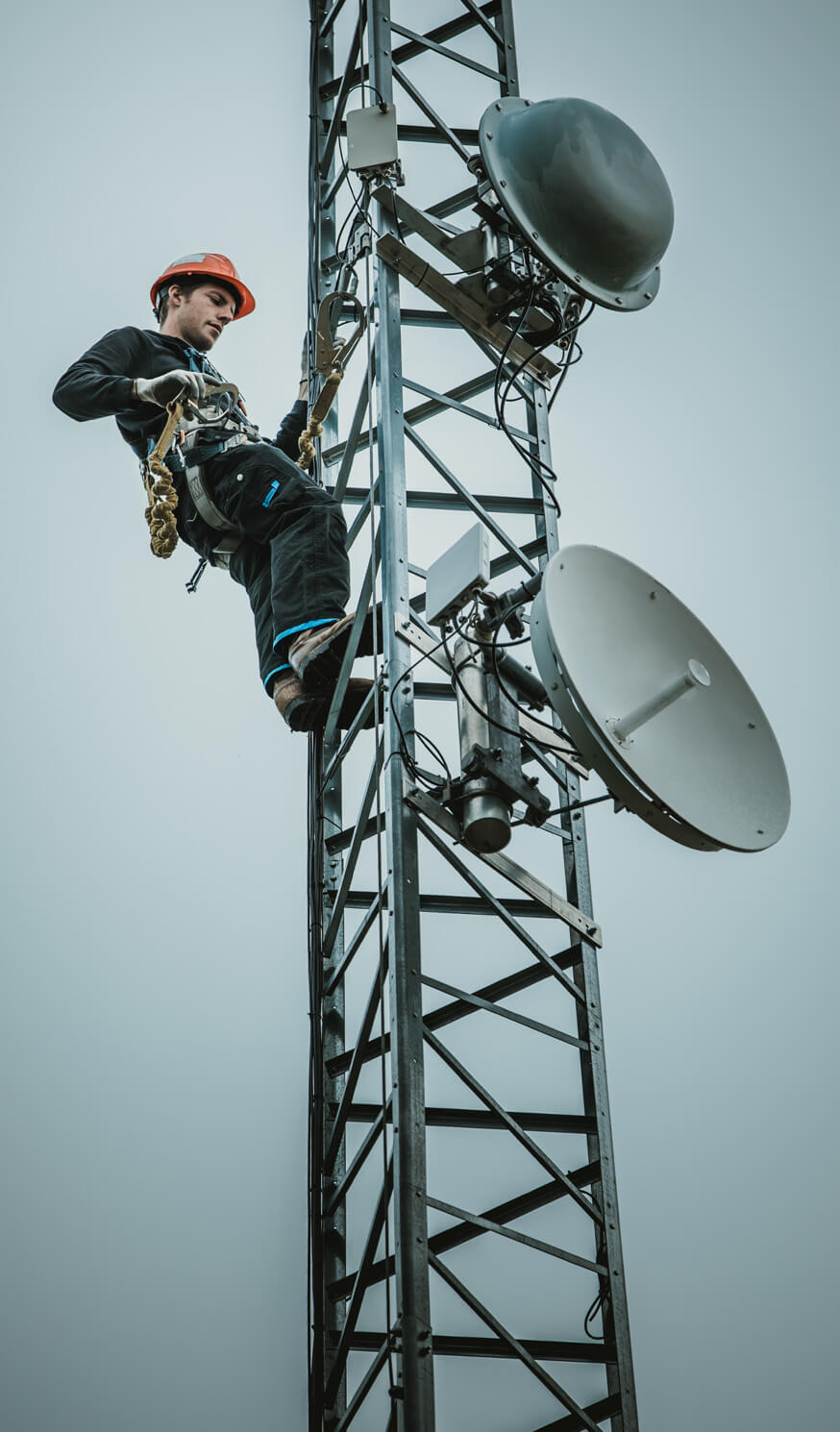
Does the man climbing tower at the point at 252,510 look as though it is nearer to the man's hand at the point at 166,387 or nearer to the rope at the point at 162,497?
the man's hand at the point at 166,387

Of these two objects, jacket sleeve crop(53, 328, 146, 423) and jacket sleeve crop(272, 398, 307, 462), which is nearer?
jacket sleeve crop(53, 328, 146, 423)

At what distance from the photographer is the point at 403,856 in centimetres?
571

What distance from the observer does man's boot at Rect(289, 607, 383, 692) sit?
6625 millimetres

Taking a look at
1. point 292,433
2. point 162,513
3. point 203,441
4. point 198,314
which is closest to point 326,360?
point 292,433

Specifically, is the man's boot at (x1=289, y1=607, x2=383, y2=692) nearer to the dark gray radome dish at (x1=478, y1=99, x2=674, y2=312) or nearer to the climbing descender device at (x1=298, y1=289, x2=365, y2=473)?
the climbing descender device at (x1=298, y1=289, x2=365, y2=473)

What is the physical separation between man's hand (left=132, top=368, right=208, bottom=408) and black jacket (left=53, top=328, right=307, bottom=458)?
6 centimetres

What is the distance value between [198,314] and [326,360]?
2.40ft

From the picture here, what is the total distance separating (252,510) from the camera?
7.09 meters

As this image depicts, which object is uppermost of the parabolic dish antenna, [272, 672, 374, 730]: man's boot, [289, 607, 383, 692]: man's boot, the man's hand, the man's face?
the man's face

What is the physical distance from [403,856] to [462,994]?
1.88ft

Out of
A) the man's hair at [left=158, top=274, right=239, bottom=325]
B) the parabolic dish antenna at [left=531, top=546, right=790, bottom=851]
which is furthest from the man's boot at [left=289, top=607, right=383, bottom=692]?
the man's hair at [left=158, top=274, right=239, bottom=325]

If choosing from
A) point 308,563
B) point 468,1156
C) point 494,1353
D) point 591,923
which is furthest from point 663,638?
point 468,1156

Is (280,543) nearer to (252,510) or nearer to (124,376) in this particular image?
(252,510)

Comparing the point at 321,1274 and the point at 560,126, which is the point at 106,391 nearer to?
the point at 560,126
